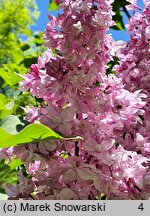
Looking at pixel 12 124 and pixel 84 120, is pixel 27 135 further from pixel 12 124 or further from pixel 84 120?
pixel 84 120

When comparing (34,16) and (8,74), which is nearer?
(8,74)

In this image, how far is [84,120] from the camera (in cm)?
115

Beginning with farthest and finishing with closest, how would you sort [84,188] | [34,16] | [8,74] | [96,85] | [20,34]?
[34,16], [20,34], [8,74], [96,85], [84,188]

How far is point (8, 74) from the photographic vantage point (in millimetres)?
1910

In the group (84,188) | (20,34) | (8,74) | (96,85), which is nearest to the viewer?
(84,188)

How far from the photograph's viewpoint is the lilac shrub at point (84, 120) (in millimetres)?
1113

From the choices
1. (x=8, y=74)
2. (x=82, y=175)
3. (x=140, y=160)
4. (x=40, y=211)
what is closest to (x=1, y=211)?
(x=40, y=211)

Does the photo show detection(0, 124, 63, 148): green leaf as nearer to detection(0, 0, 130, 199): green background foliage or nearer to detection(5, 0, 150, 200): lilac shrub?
detection(0, 0, 130, 199): green background foliage

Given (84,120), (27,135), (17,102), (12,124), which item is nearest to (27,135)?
(27,135)

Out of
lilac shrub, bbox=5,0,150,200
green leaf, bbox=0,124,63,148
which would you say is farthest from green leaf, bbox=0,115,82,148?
lilac shrub, bbox=5,0,150,200

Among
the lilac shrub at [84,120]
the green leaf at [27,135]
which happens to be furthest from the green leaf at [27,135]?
the lilac shrub at [84,120]

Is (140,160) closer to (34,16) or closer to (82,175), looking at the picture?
(82,175)

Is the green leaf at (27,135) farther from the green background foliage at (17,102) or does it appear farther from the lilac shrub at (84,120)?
the lilac shrub at (84,120)

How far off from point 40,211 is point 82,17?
47 cm
